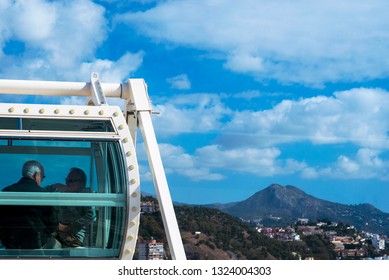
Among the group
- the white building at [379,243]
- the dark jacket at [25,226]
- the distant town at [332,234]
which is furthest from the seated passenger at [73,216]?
the white building at [379,243]

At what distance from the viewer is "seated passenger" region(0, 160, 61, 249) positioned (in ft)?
26.9

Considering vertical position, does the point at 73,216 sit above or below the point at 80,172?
below

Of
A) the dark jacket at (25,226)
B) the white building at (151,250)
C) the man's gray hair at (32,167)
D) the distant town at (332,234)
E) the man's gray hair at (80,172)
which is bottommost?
the white building at (151,250)

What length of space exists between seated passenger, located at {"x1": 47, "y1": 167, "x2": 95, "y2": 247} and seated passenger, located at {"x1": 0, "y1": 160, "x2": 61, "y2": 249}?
0.07 meters

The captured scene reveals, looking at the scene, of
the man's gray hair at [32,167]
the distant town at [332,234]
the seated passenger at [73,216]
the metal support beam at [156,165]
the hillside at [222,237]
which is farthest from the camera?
the distant town at [332,234]

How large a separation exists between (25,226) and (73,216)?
474 millimetres

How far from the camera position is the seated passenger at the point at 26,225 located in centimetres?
820

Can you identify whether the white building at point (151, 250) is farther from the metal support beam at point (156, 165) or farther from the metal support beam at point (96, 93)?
the metal support beam at point (96, 93)

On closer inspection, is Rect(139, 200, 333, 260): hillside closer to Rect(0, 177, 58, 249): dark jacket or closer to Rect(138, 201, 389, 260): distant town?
Rect(138, 201, 389, 260): distant town

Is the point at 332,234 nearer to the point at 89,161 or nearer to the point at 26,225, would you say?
the point at 89,161

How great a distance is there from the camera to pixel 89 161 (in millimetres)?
8562

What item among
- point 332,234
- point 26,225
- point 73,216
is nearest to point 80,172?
point 73,216
